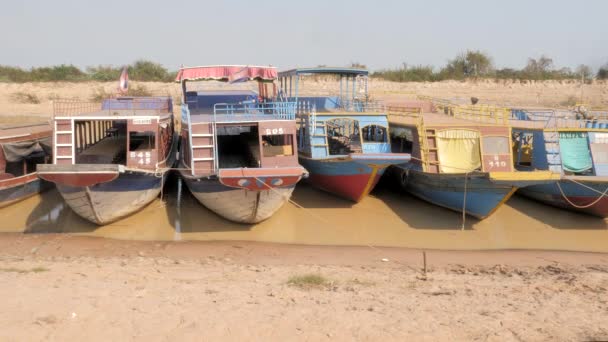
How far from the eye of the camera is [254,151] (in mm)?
15523

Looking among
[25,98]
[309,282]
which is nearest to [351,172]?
[309,282]

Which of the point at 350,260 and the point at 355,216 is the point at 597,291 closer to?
the point at 350,260

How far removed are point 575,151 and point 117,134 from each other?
15029mm

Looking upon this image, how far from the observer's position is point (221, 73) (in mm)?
15391

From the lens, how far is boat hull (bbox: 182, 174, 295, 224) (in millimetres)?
11789

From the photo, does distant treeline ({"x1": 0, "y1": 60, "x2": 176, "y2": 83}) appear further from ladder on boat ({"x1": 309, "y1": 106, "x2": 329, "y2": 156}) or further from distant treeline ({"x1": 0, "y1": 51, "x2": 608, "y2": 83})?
ladder on boat ({"x1": 309, "y1": 106, "x2": 329, "y2": 156})

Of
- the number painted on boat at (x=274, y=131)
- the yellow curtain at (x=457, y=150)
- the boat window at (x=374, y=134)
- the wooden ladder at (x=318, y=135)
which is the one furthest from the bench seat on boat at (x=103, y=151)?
the yellow curtain at (x=457, y=150)

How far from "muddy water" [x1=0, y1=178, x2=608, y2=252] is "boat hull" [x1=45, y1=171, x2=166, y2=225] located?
1.54ft

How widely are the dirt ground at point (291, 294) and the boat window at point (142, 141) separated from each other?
11.8 feet

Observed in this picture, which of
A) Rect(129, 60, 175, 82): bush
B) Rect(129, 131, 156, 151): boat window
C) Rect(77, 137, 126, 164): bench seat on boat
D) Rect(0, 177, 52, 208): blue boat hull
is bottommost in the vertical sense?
Rect(0, 177, 52, 208): blue boat hull

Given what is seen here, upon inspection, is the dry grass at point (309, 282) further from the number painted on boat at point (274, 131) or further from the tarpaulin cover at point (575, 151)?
the tarpaulin cover at point (575, 151)

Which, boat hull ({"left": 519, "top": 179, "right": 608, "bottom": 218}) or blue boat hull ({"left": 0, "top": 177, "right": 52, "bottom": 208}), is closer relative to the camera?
boat hull ({"left": 519, "top": 179, "right": 608, "bottom": 218})

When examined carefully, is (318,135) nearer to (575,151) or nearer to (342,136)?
(342,136)

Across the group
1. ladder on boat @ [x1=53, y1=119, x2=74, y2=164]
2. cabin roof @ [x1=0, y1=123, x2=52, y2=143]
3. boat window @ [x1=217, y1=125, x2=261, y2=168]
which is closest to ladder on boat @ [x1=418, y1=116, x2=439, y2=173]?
boat window @ [x1=217, y1=125, x2=261, y2=168]
